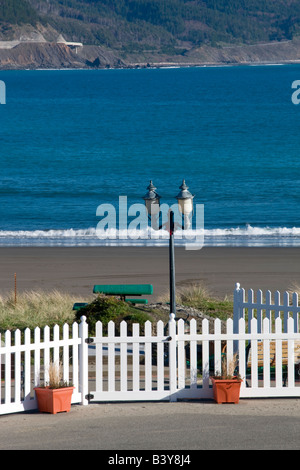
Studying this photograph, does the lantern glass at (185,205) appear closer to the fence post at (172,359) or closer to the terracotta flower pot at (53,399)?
the fence post at (172,359)

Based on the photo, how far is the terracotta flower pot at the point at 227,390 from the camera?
30.2 feet

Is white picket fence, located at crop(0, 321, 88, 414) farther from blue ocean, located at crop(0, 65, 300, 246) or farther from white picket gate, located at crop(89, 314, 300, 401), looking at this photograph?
blue ocean, located at crop(0, 65, 300, 246)

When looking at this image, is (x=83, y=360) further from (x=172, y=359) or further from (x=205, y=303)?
(x=205, y=303)

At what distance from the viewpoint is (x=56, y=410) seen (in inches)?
352

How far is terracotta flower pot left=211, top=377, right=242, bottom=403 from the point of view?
9203 mm

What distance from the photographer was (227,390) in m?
9.23

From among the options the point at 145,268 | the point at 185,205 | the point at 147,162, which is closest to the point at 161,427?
the point at 185,205

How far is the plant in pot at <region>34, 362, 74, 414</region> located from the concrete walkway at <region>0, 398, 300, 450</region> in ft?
0.33

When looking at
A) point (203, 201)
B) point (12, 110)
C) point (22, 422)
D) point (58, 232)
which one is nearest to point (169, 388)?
point (22, 422)

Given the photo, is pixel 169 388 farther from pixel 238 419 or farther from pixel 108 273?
pixel 108 273

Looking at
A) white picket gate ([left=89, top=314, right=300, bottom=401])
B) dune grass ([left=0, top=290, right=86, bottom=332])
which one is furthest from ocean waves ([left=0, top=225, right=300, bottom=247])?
white picket gate ([left=89, top=314, right=300, bottom=401])

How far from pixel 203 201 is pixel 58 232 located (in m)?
12.5

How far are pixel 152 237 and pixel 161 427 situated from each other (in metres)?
23.3
